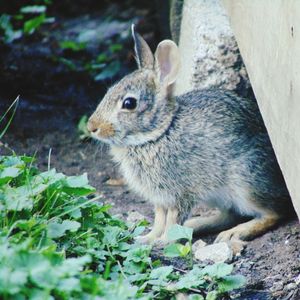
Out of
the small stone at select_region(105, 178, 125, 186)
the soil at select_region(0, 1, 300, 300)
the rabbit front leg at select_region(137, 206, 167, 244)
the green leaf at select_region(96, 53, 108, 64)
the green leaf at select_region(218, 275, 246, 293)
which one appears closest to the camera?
the green leaf at select_region(218, 275, 246, 293)

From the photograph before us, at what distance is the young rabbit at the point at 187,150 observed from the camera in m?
5.12

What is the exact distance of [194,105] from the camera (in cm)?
534

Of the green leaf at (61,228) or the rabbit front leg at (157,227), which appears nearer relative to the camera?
the green leaf at (61,228)

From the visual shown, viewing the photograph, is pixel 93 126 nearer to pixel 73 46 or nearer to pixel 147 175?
pixel 147 175

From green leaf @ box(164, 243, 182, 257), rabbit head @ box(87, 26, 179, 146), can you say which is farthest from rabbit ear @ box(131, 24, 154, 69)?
green leaf @ box(164, 243, 182, 257)

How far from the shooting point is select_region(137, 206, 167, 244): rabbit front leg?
16.7 feet

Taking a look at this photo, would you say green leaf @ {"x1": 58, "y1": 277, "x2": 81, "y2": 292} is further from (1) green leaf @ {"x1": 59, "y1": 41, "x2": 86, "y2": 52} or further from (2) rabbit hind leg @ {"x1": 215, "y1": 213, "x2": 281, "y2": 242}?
(1) green leaf @ {"x1": 59, "y1": 41, "x2": 86, "y2": 52}

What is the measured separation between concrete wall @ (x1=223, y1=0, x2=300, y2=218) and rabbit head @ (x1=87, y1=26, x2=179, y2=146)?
63 centimetres

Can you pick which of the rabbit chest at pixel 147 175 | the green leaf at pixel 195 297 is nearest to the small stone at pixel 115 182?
the rabbit chest at pixel 147 175

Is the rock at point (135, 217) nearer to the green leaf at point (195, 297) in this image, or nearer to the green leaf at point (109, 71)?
the green leaf at point (195, 297)

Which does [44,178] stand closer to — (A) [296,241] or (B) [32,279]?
(B) [32,279]

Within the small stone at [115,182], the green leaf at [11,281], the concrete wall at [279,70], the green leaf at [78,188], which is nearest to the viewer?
the green leaf at [11,281]

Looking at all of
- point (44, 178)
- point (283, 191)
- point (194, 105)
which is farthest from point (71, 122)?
point (44, 178)

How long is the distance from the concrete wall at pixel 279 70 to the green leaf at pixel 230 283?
0.47 metres
